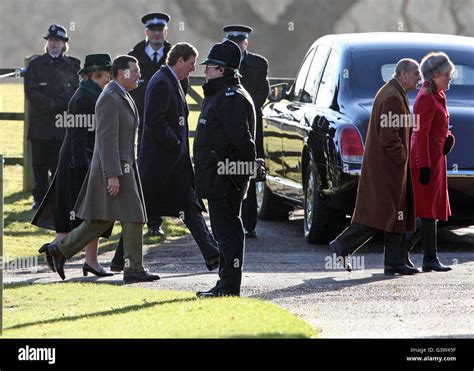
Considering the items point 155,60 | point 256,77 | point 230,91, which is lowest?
point 256,77

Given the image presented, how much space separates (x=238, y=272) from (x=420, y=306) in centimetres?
141

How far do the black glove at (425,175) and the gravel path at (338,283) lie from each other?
2.57 ft

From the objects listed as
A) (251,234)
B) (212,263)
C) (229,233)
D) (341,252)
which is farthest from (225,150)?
(251,234)

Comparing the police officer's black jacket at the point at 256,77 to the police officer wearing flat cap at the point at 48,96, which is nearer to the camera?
the police officer's black jacket at the point at 256,77

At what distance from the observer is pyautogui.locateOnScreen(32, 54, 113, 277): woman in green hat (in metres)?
13.2

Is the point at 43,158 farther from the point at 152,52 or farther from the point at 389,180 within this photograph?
the point at 389,180

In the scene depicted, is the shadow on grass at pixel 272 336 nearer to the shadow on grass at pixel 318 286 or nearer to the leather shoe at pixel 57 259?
the shadow on grass at pixel 318 286

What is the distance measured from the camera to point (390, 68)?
15.1 m

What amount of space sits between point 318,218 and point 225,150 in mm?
3799

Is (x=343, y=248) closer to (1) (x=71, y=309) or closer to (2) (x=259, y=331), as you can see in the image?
(1) (x=71, y=309)

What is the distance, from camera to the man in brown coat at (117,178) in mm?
12359

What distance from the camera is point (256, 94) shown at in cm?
1600

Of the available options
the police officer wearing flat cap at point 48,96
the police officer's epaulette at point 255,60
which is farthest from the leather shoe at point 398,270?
the police officer wearing flat cap at point 48,96

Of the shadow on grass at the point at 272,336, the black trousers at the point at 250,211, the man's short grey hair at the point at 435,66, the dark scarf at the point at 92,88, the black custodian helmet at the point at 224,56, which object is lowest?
the black trousers at the point at 250,211
